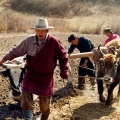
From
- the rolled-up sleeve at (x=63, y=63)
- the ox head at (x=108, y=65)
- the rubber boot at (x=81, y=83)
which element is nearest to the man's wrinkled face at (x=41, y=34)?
the rolled-up sleeve at (x=63, y=63)

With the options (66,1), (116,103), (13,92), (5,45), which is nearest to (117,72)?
(116,103)

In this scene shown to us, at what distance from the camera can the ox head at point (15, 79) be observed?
637 centimetres

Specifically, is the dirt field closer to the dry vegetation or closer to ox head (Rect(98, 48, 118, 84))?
ox head (Rect(98, 48, 118, 84))

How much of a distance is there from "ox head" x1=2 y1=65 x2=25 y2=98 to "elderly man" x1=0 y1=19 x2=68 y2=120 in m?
0.90

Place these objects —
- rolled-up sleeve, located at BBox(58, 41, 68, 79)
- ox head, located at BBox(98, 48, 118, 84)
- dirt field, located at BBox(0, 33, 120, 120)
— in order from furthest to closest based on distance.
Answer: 1. ox head, located at BBox(98, 48, 118, 84)
2. dirt field, located at BBox(0, 33, 120, 120)
3. rolled-up sleeve, located at BBox(58, 41, 68, 79)

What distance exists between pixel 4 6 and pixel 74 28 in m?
15.7

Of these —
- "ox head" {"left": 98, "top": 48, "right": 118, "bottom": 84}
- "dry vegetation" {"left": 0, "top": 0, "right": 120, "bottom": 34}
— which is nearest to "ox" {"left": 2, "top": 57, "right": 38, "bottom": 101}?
"ox head" {"left": 98, "top": 48, "right": 118, "bottom": 84}

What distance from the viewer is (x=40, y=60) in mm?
5297

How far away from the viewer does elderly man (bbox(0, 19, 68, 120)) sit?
530cm

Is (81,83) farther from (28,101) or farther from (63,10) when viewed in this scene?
(63,10)

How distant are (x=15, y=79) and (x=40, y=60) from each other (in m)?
1.36

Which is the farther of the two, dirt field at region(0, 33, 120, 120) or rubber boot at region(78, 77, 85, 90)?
A: rubber boot at region(78, 77, 85, 90)

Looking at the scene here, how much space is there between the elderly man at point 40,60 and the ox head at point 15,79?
90 centimetres

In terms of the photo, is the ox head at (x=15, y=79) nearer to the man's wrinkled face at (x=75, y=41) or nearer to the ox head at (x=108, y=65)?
the ox head at (x=108, y=65)
